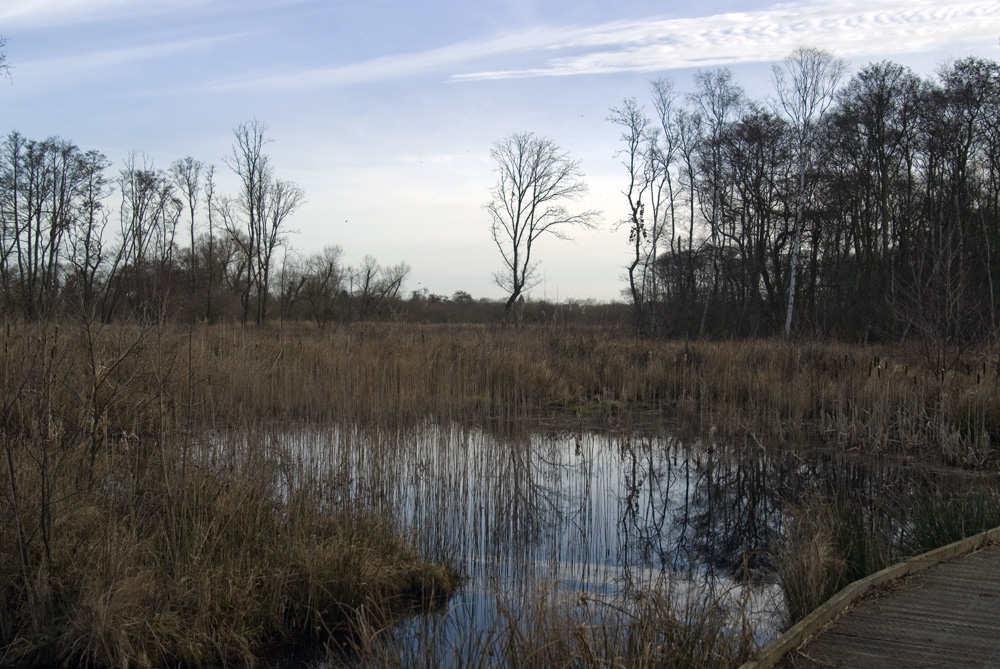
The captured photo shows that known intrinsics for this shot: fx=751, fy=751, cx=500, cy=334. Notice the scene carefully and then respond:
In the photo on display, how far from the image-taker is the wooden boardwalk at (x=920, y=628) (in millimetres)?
2852

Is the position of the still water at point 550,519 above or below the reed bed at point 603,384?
below

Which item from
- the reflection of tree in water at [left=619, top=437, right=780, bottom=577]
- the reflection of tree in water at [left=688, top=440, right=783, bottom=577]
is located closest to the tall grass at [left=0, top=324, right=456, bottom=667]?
the reflection of tree in water at [left=619, top=437, right=780, bottom=577]

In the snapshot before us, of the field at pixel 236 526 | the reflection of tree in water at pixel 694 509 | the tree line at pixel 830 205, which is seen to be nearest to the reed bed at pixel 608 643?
the field at pixel 236 526

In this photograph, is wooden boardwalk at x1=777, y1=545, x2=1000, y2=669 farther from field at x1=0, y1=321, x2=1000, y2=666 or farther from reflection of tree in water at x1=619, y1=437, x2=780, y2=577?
reflection of tree in water at x1=619, y1=437, x2=780, y2=577

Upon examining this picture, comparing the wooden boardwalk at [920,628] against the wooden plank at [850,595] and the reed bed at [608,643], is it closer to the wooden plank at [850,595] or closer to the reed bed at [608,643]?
the wooden plank at [850,595]

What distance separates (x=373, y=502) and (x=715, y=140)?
25318 mm

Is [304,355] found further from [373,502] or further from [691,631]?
[691,631]

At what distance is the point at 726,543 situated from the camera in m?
5.55

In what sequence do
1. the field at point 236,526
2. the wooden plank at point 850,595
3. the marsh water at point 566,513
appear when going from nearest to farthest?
the wooden plank at point 850,595 → the field at point 236,526 → the marsh water at point 566,513

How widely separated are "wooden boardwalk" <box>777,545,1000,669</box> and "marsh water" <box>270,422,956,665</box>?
0.43m

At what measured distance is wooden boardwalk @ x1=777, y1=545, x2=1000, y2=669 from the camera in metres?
2.85

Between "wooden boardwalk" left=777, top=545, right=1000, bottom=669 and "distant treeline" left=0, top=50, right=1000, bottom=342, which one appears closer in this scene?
"wooden boardwalk" left=777, top=545, right=1000, bottom=669

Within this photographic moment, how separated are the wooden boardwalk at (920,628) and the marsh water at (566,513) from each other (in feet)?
1.41

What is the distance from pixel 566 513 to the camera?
235 inches
